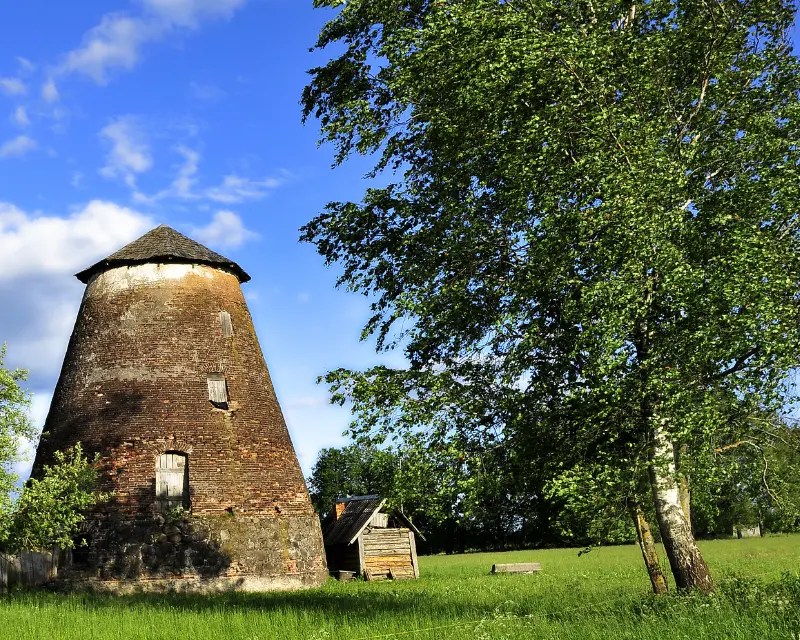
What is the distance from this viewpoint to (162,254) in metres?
23.3

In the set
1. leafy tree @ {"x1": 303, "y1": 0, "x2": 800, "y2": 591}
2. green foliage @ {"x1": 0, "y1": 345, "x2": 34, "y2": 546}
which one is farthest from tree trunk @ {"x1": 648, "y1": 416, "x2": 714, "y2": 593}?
green foliage @ {"x1": 0, "y1": 345, "x2": 34, "y2": 546}

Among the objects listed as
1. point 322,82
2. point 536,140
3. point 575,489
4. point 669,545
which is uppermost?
point 322,82

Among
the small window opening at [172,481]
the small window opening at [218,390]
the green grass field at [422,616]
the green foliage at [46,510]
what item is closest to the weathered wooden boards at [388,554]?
the small window opening at [218,390]

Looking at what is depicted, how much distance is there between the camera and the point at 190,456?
20953 millimetres

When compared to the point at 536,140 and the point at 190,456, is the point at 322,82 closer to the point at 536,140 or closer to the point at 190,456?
the point at 536,140

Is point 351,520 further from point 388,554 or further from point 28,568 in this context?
point 28,568

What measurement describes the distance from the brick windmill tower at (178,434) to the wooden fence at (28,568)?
2.20 ft

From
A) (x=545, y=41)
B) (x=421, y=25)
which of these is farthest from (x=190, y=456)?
(x=545, y=41)

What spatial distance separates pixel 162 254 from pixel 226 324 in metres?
2.98

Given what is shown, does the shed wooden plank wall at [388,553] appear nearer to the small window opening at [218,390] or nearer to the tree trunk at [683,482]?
the small window opening at [218,390]

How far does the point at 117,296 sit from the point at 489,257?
1557 centimetres

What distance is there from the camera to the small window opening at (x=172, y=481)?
20562mm

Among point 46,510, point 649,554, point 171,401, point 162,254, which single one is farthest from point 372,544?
point 649,554

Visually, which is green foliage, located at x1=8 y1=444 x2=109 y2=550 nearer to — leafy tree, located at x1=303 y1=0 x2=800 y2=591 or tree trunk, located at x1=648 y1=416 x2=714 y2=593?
leafy tree, located at x1=303 y1=0 x2=800 y2=591
